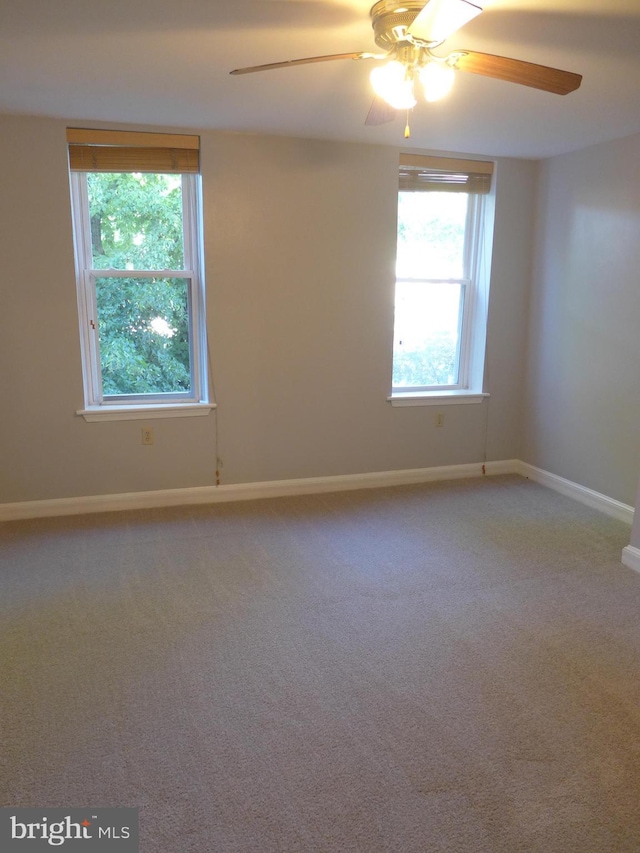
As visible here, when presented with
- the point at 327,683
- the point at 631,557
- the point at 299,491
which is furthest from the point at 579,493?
the point at 327,683

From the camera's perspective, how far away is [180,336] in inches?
153

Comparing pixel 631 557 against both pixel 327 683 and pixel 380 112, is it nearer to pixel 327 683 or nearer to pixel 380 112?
pixel 327 683

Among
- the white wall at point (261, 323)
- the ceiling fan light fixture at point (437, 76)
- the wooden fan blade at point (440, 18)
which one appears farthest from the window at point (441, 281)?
the wooden fan blade at point (440, 18)

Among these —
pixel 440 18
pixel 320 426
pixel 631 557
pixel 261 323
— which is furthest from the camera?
pixel 320 426

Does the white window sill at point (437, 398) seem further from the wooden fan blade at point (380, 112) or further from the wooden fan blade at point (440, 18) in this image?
the wooden fan blade at point (440, 18)

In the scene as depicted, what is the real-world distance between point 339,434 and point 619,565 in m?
1.92

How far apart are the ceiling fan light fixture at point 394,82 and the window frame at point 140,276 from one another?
6.26 ft

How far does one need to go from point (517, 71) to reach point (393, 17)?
432mm

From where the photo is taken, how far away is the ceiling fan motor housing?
1849 mm

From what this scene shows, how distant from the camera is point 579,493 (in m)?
4.07

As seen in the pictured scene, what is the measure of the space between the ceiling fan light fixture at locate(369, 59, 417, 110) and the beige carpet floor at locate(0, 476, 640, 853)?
6.63 ft

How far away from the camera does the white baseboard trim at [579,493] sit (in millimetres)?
3738

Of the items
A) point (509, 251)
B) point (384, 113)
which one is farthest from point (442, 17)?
point (509, 251)

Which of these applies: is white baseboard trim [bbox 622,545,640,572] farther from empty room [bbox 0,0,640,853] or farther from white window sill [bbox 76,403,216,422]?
white window sill [bbox 76,403,216,422]
